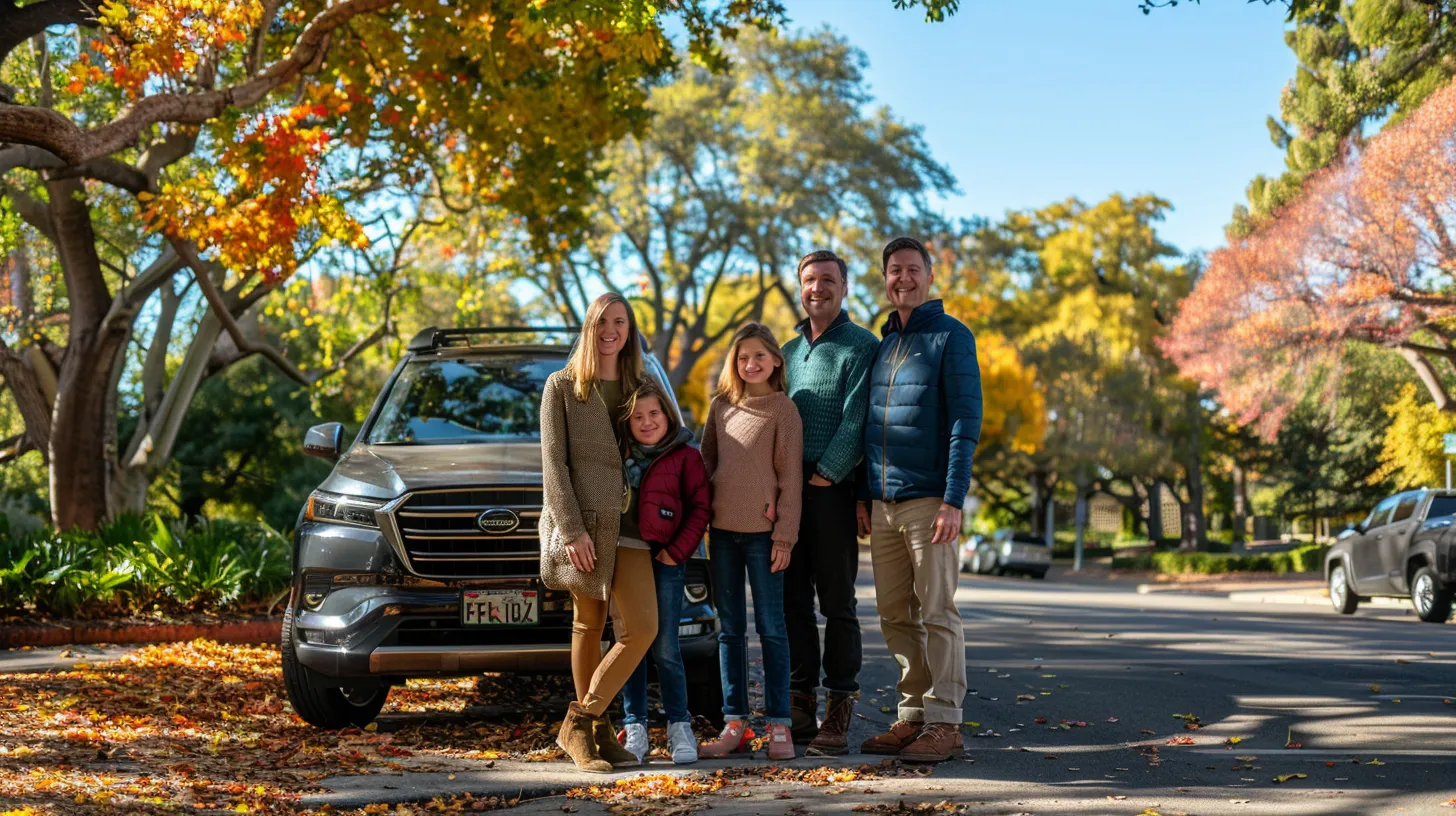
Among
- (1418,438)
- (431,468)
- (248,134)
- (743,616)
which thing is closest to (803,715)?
(743,616)

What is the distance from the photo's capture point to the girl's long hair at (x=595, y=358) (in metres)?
6.13

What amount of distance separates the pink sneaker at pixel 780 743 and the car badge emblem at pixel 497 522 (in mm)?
1574

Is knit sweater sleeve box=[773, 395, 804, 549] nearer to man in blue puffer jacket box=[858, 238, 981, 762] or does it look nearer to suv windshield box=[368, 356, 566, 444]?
man in blue puffer jacket box=[858, 238, 981, 762]

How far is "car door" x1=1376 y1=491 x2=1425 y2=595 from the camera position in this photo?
652 inches

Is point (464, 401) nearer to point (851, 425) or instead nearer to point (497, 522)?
point (497, 522)

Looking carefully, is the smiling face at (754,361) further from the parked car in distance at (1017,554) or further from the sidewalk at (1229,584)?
the parked car in distance at (1017,554)

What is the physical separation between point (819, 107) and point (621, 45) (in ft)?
80.8

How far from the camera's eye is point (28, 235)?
2047 cm

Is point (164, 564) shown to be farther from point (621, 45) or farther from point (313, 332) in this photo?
point (313, 332)

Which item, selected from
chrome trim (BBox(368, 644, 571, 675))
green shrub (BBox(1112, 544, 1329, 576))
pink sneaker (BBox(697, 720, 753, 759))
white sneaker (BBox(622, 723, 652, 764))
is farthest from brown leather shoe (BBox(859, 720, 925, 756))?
green shrub (BBox(1112, 544, 1329, 576))

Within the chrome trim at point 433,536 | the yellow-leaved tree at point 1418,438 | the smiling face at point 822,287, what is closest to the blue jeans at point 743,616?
the chrome trim at point 433,536

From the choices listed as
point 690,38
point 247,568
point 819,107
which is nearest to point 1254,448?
point 819,107

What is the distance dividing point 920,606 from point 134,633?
7399 mm

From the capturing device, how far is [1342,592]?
18906 millimetres
